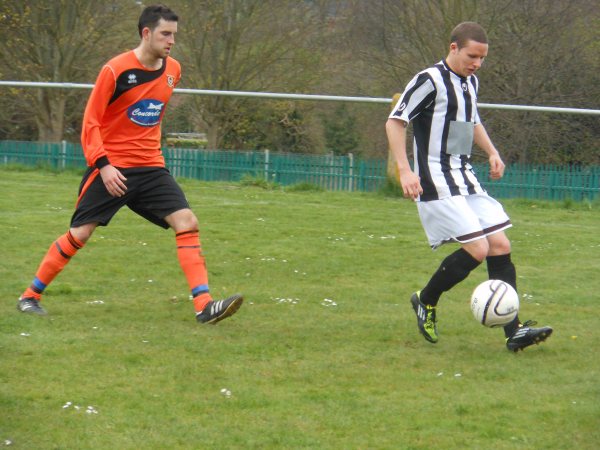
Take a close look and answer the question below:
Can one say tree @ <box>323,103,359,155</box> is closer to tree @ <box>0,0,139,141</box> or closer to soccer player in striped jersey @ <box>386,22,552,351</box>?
tree @ <box>0,0,139,141</box>

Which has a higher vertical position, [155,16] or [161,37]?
[155,16]

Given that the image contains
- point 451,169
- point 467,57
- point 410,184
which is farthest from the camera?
point 451,169

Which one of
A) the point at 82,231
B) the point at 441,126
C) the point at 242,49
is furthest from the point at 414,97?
the point at 242,49

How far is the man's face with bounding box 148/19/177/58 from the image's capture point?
653cm

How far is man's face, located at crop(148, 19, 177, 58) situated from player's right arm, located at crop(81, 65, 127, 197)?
0.32m

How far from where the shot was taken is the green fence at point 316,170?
19.0 m

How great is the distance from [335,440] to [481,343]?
2.26m

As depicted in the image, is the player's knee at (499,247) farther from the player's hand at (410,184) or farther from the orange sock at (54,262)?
the orange sock at (54,262)

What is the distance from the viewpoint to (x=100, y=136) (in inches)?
256

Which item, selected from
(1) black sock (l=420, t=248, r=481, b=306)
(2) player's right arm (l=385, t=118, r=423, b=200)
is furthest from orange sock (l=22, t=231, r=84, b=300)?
(1) black sock (l=420, t=248, r=481, b=306)

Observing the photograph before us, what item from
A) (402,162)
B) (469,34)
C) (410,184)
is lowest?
(410,184)

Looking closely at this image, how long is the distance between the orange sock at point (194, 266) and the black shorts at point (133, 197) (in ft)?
0.68

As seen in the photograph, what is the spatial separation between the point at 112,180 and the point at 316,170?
625 inches

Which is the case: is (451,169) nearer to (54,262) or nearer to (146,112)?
(146,112)
